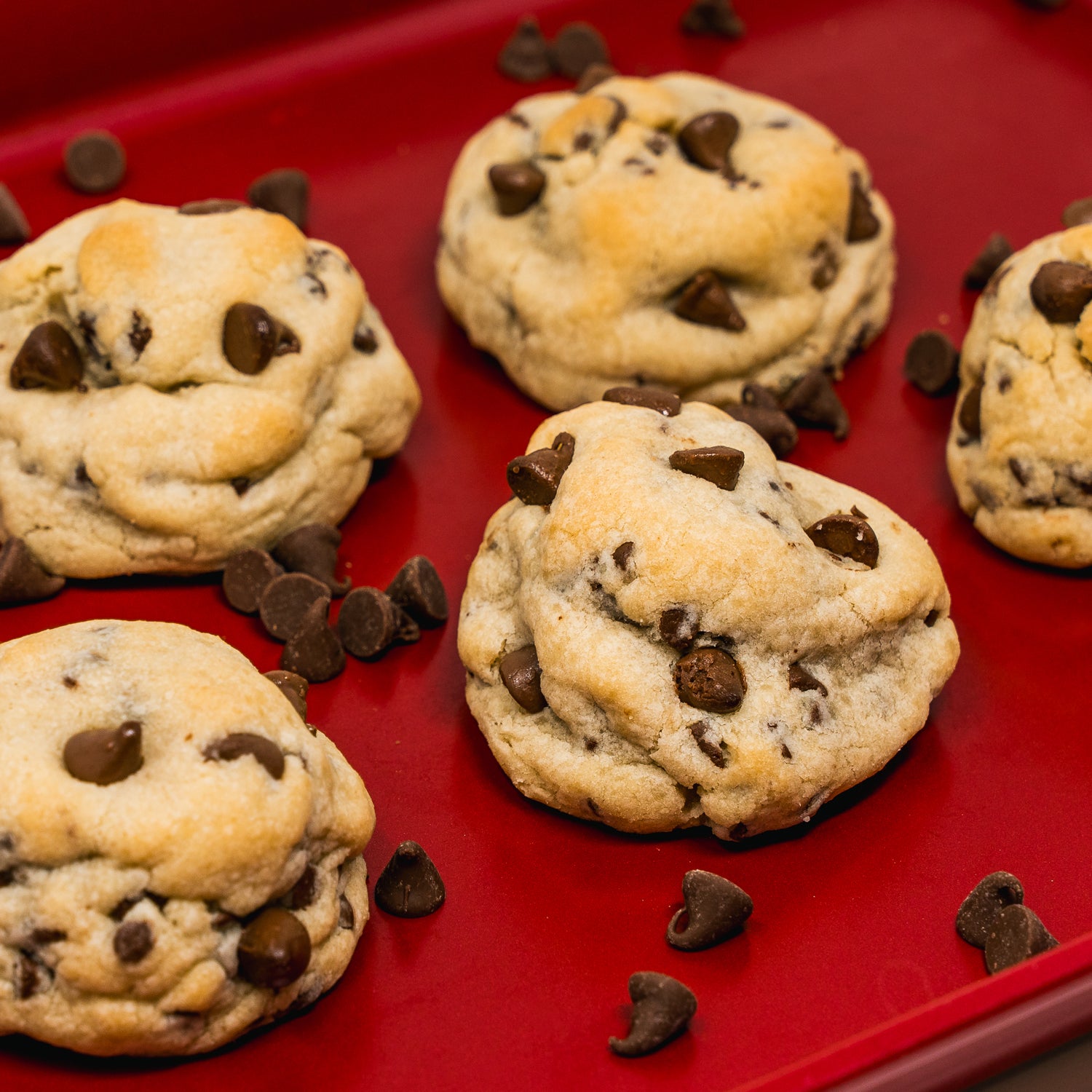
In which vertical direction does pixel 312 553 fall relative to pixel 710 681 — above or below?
below

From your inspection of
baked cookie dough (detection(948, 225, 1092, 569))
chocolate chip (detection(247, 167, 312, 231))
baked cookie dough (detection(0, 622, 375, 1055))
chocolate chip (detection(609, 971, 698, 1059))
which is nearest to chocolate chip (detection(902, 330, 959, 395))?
baked cookie dough (detection(948, 225, 1092, 569))

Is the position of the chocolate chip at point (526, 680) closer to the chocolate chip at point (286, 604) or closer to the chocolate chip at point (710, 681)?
the chocolate chip at point (710, 681)

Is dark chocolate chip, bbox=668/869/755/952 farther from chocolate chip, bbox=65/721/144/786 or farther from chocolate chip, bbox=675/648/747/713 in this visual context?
chocolate chip, bbox=65/721/144/786

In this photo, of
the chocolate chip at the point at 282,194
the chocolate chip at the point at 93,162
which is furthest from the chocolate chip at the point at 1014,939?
the chocolate chip at the point at 93,162

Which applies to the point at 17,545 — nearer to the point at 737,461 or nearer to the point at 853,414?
the point at 737,461

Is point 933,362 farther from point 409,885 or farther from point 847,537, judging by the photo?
point 409,885

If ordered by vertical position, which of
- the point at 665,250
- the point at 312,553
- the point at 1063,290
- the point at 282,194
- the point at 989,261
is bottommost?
the point at 312,553

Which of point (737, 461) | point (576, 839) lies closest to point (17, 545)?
point (576, 839)

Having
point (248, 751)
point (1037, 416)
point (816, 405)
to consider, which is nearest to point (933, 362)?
point (816, 405)
